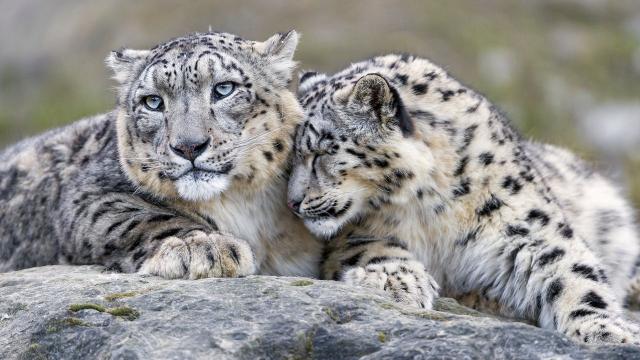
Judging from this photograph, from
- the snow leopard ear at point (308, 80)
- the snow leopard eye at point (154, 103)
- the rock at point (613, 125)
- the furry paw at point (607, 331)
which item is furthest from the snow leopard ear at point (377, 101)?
the rock at point (613, 125)

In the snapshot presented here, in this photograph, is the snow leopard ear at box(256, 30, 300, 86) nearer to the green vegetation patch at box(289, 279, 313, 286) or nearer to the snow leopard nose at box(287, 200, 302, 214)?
the snow leopard nose at box(287, 200, 302, 214)

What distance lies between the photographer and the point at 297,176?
24.0 feet

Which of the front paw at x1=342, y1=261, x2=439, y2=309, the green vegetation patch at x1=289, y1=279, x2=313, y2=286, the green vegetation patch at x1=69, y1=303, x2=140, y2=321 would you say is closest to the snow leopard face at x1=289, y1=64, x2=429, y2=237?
the front paw at x1=342, y1=261, x2=439, y2=309

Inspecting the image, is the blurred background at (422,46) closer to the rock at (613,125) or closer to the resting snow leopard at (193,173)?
the rock at (613,125)

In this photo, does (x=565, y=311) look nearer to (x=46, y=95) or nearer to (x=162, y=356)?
(x=162, y=356)

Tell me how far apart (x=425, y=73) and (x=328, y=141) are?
908 millimetres

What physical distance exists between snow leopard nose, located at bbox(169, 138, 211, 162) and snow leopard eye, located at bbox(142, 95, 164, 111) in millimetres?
441

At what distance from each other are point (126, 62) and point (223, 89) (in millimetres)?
861

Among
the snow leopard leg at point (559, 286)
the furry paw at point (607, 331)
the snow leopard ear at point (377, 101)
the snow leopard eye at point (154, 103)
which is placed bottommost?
the furry paw at point (607, 331)

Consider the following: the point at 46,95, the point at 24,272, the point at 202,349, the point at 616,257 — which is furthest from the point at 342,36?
the point at 202,349

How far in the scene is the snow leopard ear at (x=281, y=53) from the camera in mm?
7742

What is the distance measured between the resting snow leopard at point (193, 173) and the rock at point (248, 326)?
624 mm

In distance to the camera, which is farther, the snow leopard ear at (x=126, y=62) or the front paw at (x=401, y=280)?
the snow leopard ear at (x=126, y=62)

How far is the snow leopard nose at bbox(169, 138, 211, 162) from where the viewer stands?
22.5 feet
